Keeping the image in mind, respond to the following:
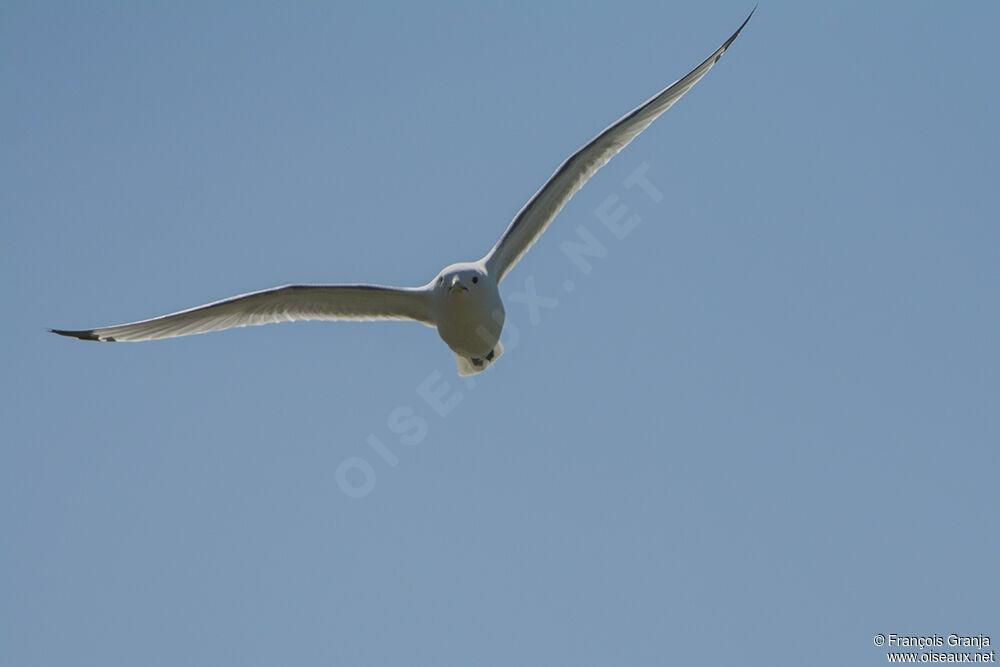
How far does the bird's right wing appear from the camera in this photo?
11.2 m

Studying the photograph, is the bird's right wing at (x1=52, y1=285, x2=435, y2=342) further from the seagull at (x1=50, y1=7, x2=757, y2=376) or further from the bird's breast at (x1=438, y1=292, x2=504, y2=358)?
the bird's breast at (x1=438, y1=292, x2=504, y2=358)

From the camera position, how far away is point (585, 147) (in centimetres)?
1123

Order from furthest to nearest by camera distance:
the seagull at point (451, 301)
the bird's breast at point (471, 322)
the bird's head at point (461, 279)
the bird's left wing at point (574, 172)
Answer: the bird's left wing at point (574, 172)
the seagull at point (451, 301)
the bird's breast at point (471, 322)
the bird's head at point (461, 279)

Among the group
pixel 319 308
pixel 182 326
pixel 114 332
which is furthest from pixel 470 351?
pixel 114 332

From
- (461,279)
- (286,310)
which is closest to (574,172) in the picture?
(461,279)

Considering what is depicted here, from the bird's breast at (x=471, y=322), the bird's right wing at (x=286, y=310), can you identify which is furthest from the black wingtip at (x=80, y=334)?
the bird's breast at (x=471, y=322)

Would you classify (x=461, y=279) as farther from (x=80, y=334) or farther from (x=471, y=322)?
(x=80, y=334)

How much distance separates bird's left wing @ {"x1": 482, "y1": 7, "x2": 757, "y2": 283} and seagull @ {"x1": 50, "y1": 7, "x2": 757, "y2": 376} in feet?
0.04

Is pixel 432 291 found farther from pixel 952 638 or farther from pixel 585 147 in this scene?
pixel 952 638

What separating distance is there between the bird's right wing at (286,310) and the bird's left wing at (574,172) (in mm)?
1029

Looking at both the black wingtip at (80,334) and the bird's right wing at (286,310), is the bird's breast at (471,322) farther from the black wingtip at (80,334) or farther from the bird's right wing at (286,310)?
the black wingtip at (80,334)

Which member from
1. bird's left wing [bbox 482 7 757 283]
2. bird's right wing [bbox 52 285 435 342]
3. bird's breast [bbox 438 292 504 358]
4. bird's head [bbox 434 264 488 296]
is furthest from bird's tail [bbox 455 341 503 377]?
bird's head [bbox 434 264 488 296]

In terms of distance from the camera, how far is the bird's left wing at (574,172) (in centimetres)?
1116

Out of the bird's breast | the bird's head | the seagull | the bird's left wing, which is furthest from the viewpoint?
the bird's left wing
